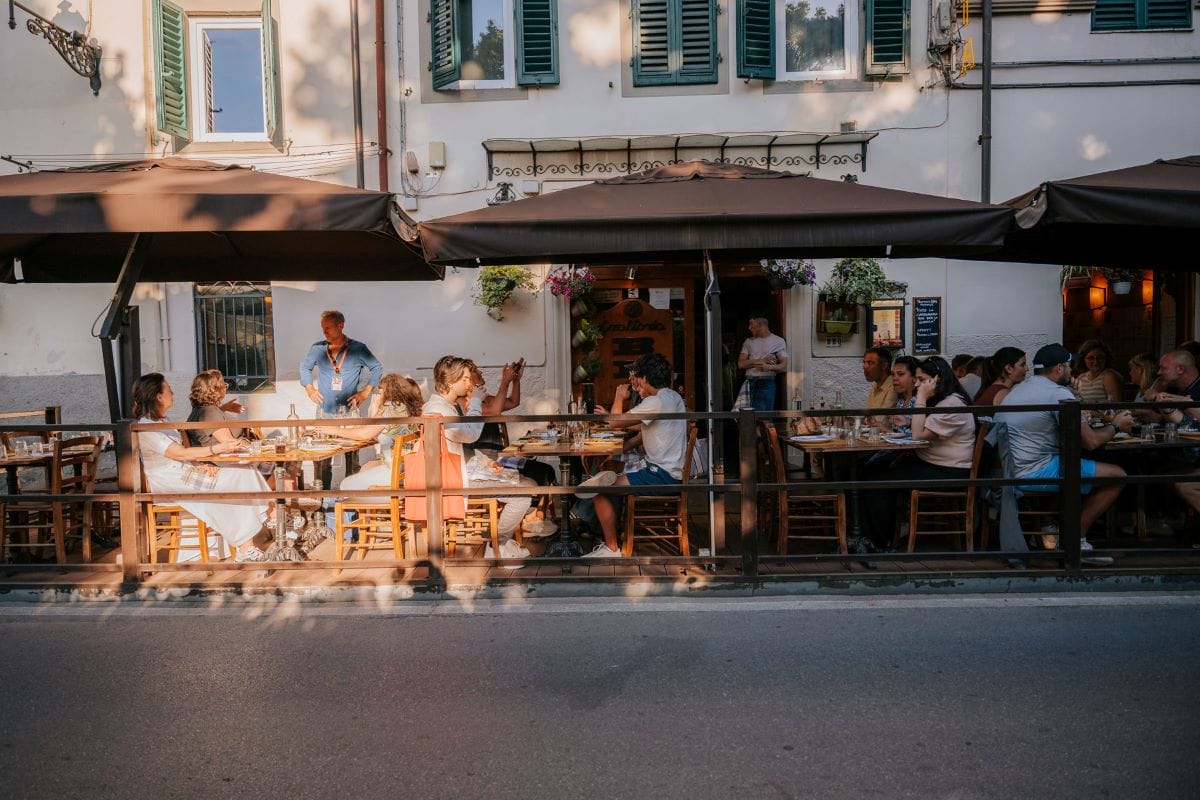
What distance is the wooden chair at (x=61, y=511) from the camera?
5977mm

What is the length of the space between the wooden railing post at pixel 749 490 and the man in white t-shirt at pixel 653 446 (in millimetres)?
627

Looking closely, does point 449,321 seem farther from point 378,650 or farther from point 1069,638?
point 1069,638

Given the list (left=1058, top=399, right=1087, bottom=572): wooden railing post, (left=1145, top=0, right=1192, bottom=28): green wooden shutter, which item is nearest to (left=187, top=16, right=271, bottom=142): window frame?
(left=1058, top=399, right=1087, bottom=572): wooden railing post

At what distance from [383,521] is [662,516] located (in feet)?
6.52

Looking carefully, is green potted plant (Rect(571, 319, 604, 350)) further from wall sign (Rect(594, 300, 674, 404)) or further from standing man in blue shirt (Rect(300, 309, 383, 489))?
standing man in blue shirt (Rect(300, 309, 383, 489))

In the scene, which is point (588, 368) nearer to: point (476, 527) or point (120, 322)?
point (476, 527)

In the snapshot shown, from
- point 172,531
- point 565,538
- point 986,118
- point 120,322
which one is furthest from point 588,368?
point 986,118

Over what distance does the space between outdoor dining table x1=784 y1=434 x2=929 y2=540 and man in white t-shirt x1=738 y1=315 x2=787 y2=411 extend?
2564 mm

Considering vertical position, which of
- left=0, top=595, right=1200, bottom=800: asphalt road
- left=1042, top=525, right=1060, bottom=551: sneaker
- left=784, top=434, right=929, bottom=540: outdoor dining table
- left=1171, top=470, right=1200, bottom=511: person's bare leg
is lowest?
left=0, top=595, right=1200, bottom=800: asphalt road

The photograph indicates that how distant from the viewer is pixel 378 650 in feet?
15.1

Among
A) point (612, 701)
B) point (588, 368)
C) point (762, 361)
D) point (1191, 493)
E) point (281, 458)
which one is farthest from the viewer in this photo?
point (588, 368)

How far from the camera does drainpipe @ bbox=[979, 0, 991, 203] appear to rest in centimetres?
955

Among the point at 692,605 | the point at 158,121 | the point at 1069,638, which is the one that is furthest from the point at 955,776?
the point at 158,121

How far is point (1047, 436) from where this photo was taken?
581cm
